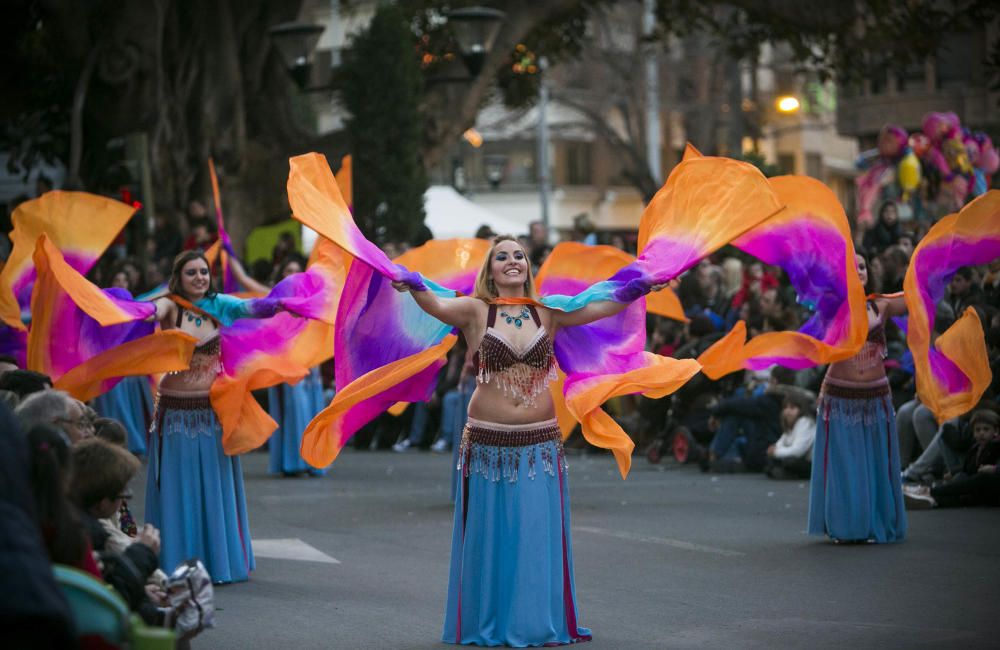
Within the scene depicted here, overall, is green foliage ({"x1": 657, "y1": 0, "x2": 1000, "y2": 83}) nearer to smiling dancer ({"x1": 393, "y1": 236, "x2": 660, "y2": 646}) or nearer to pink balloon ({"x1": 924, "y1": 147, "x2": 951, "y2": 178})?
pink balloon ({"x1": 924, "y1": 147, "x2": 951, "y2": 178})

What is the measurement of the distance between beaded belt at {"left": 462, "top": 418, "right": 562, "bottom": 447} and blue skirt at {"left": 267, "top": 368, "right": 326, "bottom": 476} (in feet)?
25.2

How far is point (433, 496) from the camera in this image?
1371cm

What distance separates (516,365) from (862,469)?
11.8ft

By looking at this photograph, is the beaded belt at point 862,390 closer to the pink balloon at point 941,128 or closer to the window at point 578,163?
the pink balloon at point 941,128

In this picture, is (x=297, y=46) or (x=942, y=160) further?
(x=942, y=160)

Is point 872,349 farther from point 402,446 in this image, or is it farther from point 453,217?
point 453,217

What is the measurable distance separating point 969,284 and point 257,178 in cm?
884

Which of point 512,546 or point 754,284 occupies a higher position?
point 754,284

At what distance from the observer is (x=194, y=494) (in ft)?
31.2

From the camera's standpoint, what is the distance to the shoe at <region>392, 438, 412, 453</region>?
1837cm

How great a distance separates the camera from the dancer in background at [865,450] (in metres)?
10.3

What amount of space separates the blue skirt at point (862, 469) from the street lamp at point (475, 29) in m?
8.45

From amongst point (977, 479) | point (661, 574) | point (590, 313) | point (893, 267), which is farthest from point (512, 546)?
point (893, 267)

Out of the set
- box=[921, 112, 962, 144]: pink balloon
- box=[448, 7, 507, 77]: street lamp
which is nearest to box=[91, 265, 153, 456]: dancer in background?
box=[448, 7, 507, 77]: street lamp
